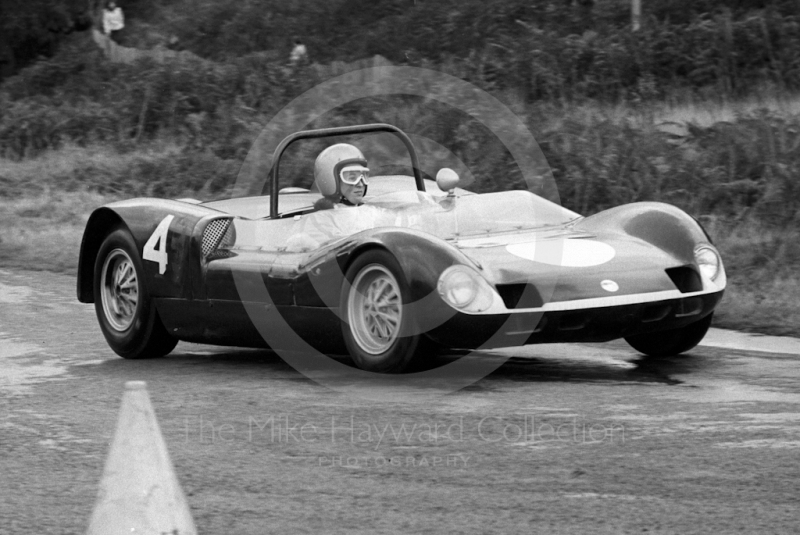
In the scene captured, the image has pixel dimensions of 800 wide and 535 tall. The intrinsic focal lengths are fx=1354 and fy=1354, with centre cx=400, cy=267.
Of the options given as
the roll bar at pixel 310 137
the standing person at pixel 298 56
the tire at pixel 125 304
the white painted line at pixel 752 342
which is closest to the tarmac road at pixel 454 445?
the white painted line at pixel 752 342

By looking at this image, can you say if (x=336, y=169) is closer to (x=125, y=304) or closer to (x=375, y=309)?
(x=375, y=309)

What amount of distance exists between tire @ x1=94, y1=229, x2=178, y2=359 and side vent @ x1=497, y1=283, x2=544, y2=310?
2.35 m

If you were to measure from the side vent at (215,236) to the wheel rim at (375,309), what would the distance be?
120cm

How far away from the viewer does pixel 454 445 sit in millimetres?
4867

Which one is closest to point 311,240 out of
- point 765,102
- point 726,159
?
point 726,159

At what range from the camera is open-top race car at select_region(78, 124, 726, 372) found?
616 centimetres

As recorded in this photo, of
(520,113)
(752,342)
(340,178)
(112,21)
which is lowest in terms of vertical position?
(752,342)

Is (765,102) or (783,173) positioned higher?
(765,102)

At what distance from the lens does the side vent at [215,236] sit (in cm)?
741

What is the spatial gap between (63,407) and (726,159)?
9.28 metres

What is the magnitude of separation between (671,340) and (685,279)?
47 centimetres

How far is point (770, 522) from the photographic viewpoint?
3699 mm

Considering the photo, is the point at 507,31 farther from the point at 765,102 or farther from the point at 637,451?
the point at 637,451

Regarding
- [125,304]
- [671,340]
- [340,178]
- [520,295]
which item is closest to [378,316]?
[520,295]
